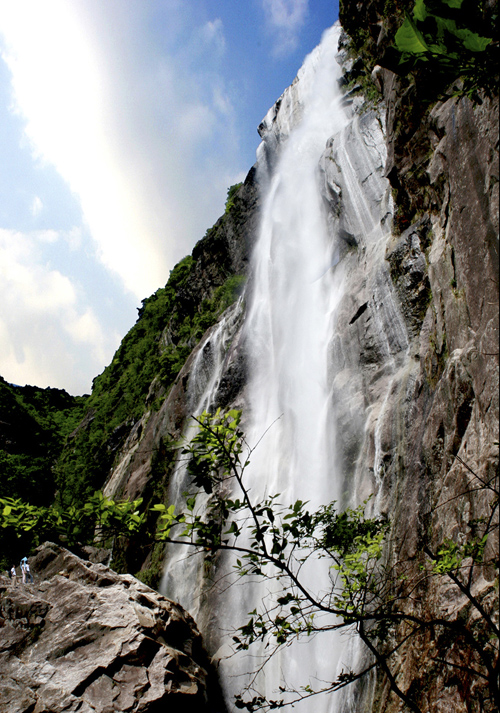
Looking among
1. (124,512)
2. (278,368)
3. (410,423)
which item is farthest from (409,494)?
(278,368)

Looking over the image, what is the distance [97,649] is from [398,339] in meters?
9.21

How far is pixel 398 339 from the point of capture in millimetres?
9562

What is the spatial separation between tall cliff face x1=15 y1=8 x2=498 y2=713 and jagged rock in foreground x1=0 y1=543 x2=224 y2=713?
6.25 ft

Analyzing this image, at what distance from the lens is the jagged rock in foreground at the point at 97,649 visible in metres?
8.01

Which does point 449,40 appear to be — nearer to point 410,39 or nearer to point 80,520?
point 410,39

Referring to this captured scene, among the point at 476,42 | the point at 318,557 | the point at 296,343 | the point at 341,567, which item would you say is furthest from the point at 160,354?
the point at 476,42

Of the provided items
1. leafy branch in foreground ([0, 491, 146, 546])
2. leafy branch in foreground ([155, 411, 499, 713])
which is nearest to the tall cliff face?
leafy branch in foreground ([155, 411, 499, 713])

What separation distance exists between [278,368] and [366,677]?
9.68 metres

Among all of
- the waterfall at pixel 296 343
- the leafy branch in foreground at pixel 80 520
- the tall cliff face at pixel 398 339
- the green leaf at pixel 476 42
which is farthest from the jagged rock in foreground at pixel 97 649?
the green leaf at pixel 476 42

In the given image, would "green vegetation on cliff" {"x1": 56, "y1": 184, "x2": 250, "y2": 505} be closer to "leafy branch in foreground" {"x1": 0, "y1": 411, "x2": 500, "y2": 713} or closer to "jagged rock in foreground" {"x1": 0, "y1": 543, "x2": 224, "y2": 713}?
"jagged rock in foreground" {"x1": 0, "y1": 543, "x2": 224, "y2": 713}

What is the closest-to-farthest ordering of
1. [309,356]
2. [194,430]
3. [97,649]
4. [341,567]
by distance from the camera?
[341,567] < [97,649] < [309,356] < [194,430]

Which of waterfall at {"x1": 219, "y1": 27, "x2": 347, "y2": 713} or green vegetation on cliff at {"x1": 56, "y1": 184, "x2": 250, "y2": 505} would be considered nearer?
waterfall at {"x1": 219, "y1": 27, "x2": 347, "y2": 713}

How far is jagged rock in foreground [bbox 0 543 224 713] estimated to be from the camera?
8.01 metres

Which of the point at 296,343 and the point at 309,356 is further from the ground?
the point at 296,343
